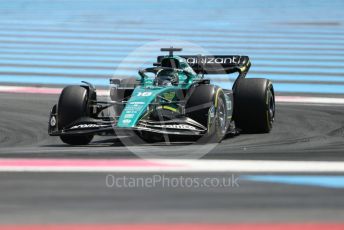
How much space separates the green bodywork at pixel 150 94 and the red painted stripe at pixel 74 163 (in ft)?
4.38

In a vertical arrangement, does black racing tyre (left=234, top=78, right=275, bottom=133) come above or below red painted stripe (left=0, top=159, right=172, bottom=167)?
above

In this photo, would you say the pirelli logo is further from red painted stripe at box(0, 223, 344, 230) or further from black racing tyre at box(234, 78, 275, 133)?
red painted stripe at box(0, 223, 344, 230)

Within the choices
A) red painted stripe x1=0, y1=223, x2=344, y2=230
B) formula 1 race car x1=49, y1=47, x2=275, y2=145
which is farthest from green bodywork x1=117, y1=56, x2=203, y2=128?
red painted stripe x1=0, y1=223, x2=344, y2=230

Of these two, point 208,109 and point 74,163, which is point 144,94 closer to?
point 208,109

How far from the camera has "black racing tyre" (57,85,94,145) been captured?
10.2m

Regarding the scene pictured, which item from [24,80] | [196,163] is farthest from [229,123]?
[24,80]

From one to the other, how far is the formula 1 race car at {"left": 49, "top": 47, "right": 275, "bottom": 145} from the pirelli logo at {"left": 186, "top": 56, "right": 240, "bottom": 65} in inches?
19.7

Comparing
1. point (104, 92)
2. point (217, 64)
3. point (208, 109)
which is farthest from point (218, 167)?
point (104, 92)

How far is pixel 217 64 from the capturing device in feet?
38.1

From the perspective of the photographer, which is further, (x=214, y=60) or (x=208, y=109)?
(x=214, y=60)

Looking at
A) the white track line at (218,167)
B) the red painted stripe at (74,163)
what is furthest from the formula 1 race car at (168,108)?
the white track line at (218,167)

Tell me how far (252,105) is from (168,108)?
1.30 meters

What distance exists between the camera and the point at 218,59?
11.7 meters

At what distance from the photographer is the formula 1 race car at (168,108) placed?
32.3 feet
